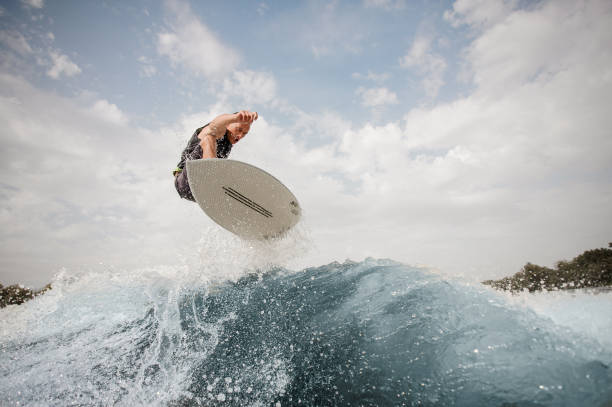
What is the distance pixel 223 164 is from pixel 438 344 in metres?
4.12

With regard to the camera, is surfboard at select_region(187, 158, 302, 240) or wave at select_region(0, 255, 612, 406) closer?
wave at select_region(0, 255, 612, 406)

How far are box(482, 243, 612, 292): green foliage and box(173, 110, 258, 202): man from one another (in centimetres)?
1374

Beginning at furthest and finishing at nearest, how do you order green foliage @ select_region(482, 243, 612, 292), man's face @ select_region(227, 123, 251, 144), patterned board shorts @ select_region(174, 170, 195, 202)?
green foliage @ select_region(482, 243, 612, 292), man's face @ select_region(227, 123, 251, 144), patterned board shorts @ select_region(174, 170, 195, 202)

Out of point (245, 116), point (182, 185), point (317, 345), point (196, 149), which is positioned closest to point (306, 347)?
point (317, 345)

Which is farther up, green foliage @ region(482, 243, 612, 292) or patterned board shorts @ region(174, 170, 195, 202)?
patterned board shorts @ region(174, 170, 195, 202)

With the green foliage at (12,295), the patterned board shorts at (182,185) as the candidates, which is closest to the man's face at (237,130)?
the patterned board shorts at (182,185)

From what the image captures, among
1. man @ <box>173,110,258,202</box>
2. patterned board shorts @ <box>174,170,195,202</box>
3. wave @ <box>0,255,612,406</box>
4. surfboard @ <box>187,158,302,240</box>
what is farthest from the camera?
man @ <box>173,110,258,202</box>

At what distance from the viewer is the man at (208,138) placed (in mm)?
4879

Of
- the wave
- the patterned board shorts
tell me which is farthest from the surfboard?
the wave

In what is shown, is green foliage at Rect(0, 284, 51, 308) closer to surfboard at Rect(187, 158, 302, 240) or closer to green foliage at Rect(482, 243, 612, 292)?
surfboard at Rect(187, 158, 302, 240)

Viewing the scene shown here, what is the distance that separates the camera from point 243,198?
5.02 metres

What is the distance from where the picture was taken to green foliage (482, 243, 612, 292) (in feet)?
39.6

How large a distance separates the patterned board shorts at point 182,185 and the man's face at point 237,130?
4.55 ft

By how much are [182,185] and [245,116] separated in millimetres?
1852
